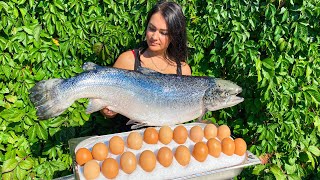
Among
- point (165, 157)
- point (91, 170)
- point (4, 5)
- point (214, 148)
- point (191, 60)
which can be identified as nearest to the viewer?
point (91, 170)

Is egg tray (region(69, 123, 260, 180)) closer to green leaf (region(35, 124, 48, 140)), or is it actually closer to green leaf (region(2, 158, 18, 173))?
green leaf (region(35, 124, 48, 140))

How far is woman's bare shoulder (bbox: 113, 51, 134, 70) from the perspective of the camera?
2506mm

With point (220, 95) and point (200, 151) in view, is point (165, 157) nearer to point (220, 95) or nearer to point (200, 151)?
point (200, 151)

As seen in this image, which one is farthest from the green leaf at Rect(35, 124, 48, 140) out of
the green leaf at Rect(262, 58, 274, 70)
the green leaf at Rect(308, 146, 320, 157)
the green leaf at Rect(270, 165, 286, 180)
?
the green leaf at Rect(308, 146, 320, 157)

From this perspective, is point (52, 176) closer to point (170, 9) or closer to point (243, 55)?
point (170, 9)

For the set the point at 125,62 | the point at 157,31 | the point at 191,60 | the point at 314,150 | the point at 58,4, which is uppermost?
the point at 58,4

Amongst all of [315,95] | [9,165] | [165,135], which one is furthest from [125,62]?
[315,95]

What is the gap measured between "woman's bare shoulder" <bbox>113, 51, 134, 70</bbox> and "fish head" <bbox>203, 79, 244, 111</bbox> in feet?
2.31

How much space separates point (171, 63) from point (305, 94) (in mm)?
1143

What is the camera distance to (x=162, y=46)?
2.42 metres

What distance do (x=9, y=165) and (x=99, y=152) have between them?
1.18 meters

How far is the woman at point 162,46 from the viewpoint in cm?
233

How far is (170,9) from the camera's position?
2.36m

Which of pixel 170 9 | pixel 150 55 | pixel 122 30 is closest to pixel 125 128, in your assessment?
A: pixel 150 55
